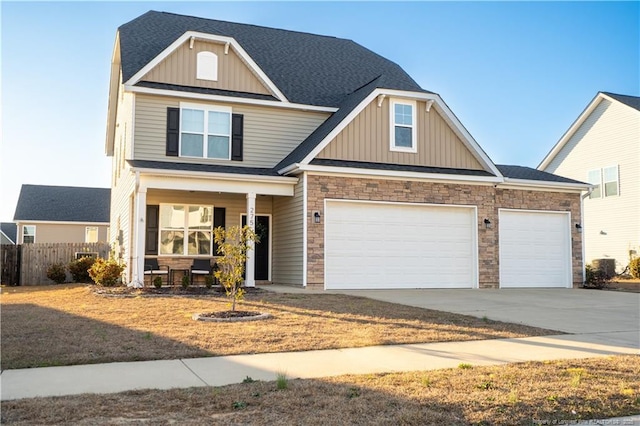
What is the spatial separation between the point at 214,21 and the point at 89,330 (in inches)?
658

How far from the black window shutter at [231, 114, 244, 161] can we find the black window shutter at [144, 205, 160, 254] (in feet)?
9.70

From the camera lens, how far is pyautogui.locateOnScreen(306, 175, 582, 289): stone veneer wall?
16.1 m

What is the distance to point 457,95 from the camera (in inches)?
924

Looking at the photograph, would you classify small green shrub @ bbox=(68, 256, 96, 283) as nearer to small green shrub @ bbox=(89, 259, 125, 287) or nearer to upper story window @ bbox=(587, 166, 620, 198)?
small green shrub @ bbox=(89, 259, 125, 287)

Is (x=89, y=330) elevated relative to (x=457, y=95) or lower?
lower

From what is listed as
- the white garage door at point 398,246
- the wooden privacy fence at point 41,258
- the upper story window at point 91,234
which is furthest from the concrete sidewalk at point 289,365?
the upper story window at point 91,234

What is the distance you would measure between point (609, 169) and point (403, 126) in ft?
46.4

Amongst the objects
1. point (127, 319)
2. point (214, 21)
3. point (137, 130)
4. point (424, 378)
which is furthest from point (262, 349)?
point (214, 21)

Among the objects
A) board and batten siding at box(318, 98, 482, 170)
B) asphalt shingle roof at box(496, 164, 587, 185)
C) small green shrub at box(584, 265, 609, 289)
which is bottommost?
small green shrub at box(584, 265, 609, 289)

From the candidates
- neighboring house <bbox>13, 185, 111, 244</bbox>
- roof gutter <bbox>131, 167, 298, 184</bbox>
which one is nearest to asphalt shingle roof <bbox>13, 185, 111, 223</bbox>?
neighboring house <bbox>13, 185, 111, 244</bbox>

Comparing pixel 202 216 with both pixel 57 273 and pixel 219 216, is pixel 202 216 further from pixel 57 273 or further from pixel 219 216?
Answer: pixel 57 273

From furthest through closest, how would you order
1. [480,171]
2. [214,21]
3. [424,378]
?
[214,21] → [480,171] → [424,378]

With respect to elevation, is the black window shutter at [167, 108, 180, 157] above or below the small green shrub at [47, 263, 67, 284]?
above

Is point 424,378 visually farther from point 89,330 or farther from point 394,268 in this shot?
point 394,268
